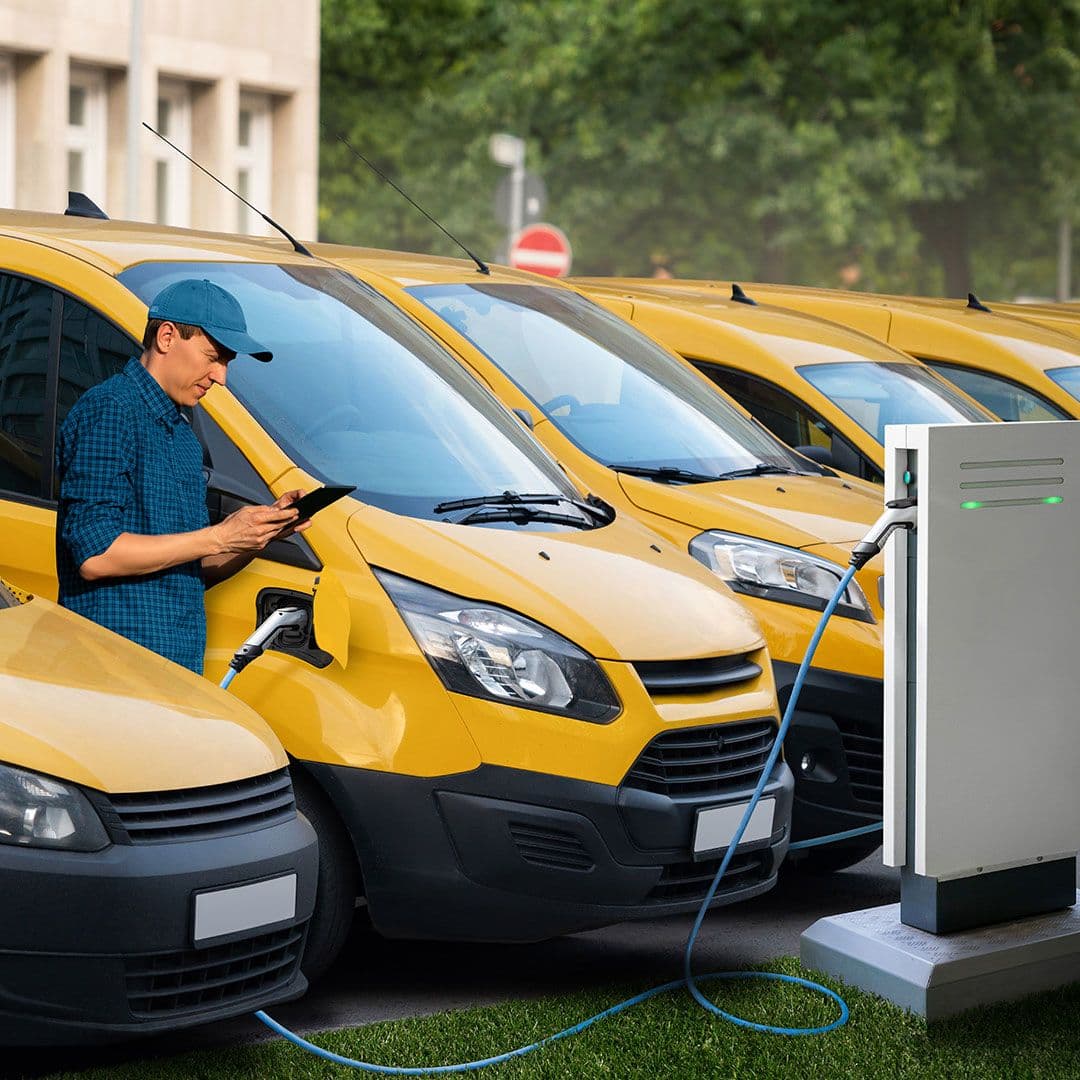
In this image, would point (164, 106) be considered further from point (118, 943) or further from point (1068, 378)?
point (118, 943)

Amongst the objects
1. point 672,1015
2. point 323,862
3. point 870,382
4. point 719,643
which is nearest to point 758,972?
point 672,1015

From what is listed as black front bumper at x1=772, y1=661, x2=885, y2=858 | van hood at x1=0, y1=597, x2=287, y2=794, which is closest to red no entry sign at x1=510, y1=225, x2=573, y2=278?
black front bumper at x1=772, y1=661, x2=885, y2=858

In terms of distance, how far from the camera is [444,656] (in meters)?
5.26

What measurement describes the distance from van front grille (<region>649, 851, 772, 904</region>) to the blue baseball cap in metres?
1.66

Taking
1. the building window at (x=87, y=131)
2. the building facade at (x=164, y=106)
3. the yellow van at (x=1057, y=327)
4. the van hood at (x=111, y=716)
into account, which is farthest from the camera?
the building window at (x=87, y=131)

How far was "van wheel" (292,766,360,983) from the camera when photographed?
17.5ft

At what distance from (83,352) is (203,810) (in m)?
1.85

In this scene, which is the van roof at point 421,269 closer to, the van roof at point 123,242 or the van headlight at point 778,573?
the van roof at point 123,242

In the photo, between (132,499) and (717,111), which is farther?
(717,111)

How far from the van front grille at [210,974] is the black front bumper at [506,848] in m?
0.62

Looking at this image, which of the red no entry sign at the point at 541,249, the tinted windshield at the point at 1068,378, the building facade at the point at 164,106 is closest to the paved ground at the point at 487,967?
the tinted windshield at the point at 1068,378

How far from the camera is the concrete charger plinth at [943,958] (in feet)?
18.1

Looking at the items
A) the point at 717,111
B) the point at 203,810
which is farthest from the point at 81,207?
the point at 717,111

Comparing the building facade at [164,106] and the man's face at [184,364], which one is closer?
the man's face at [184,364]
